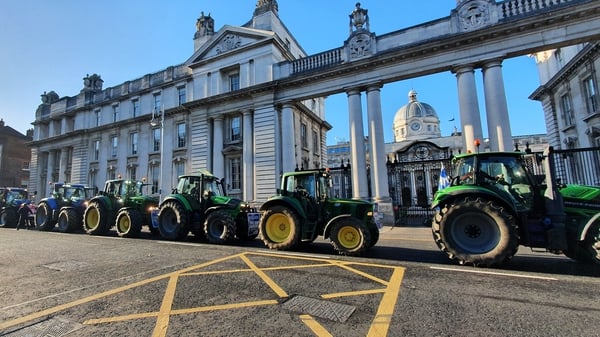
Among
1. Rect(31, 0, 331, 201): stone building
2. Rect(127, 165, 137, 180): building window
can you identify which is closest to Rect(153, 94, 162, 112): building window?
Rect(31, 0, 331, 201): stone building

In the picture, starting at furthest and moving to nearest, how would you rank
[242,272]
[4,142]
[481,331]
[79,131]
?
[4,142] < [79,131] < [242,272] < [481,331]

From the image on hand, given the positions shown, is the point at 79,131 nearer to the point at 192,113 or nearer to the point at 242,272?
the point at 192,113

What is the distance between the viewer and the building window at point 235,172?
2214cm

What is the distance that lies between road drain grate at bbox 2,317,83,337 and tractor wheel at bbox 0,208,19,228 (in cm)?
2088

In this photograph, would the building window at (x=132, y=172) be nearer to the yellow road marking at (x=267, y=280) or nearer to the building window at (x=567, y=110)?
the yellow road marking at (x=267, y=280)

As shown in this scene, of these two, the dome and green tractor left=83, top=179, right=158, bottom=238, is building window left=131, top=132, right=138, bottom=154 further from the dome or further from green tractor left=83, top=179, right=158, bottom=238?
the dome

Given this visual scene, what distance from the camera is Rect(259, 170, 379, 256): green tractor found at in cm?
722

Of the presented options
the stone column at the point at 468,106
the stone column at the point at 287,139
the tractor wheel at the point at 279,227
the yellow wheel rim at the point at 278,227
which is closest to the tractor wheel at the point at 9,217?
the stone column at the point at 287,139

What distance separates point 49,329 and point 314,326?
3.18m

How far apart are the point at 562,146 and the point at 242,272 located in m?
26.6

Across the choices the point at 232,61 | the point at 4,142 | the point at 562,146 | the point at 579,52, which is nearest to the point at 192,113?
the point at 232,61

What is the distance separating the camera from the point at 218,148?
2250 centimetres

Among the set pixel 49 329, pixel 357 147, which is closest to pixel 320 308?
pixel 49 329

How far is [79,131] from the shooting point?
31172mm
